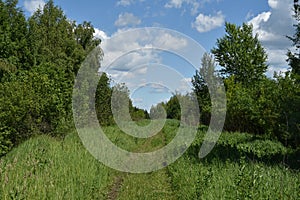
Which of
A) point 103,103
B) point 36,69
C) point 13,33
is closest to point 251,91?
point 103,103

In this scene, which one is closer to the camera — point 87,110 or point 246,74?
point 87,110

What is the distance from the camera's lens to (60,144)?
11047mm

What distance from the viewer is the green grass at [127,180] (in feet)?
18.2

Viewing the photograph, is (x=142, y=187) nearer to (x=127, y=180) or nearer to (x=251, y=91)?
(x=127, y=180)

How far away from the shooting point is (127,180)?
920 cm

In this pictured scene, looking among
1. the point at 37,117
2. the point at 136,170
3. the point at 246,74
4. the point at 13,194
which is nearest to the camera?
the point at 13,194

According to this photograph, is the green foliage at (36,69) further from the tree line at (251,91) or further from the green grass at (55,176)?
the tree line at (251,91)

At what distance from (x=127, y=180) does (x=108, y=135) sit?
20.4 ft

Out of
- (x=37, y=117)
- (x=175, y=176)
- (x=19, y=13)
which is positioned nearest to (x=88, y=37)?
(x=19, y=13)

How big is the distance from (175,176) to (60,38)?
25.5 meters

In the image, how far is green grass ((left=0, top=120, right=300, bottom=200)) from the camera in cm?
556

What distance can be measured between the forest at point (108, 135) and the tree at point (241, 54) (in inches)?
384

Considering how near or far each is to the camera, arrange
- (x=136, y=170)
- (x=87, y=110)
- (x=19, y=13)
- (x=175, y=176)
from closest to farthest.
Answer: (x=175, y=176) → (x=136, y=170) → (x=87, y=110) → (x=19, y=13)

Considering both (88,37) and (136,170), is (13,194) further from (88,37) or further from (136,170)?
(88,37)
